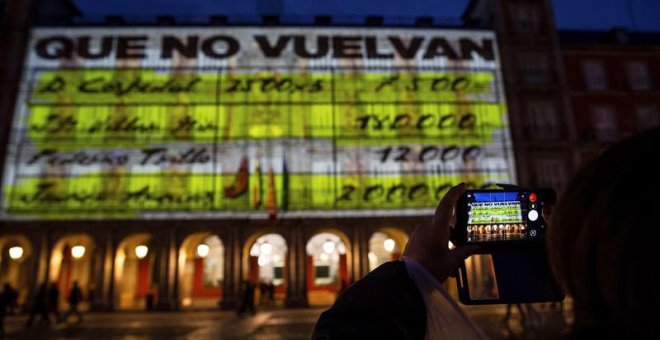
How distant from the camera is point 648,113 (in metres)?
29.7

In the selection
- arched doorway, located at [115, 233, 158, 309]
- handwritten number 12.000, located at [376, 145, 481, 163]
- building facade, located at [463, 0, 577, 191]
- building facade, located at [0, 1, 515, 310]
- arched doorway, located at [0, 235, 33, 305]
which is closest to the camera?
arched doorway, located at [0, 235, 33, 305]

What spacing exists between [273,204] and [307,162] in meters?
3.67

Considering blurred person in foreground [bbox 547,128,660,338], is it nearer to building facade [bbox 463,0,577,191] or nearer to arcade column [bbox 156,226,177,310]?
arcade column [bbox 156,226,177,310]

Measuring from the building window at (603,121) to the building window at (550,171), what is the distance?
3.60 m

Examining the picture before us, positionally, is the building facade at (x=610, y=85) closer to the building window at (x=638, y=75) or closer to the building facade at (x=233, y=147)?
the building window at (x=638, y=75)

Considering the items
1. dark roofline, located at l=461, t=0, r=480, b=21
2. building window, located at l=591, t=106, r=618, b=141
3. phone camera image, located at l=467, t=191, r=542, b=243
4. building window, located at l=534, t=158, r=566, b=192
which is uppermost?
dark roofline, located at l=461, t=0, r=480, b=21

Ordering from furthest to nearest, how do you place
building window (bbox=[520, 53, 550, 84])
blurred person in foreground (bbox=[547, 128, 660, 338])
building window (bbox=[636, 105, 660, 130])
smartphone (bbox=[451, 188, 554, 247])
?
building window (bbox=[520, 53, 550, 84]), building window (bbox=[636, 105, 660, 130]), smartphone (bbox=[451, 188, 554, 247]), blurred person in foreground (bbox=[547, 128, 660, 338])

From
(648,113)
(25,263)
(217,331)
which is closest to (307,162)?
(217,331)

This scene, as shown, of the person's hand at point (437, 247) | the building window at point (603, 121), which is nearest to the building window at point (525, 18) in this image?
the building window at point (603, 121)

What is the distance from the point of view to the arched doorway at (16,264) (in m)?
24.4

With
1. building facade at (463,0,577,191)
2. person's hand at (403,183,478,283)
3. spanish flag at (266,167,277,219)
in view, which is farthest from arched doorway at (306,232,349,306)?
person's hand at (403,183,478,283)

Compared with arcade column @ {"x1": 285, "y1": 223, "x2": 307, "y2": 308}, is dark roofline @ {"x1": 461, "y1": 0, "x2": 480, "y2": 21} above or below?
above

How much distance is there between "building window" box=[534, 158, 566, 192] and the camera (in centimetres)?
2722

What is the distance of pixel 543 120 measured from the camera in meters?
28.6
